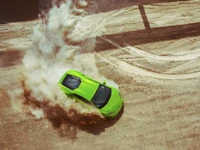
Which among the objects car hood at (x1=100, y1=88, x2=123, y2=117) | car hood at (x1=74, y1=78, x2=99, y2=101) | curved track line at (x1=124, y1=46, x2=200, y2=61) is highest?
curved track line at (x1=124, y1=46, x2=200, y2=61)

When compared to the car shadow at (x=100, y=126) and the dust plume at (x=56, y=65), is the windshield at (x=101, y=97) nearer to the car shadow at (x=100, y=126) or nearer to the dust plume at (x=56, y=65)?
the dust plume at (x=56, y=65)

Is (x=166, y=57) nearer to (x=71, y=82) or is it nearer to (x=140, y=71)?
(x=140, y=71)

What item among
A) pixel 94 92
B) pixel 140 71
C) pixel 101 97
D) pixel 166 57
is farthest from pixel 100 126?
pixel 166 57

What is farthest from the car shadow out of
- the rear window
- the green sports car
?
the rear window

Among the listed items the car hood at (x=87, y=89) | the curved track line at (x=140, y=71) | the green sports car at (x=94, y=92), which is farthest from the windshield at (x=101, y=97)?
the curved track line at (x=140, y=71)

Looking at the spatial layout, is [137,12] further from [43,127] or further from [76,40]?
[43,127]

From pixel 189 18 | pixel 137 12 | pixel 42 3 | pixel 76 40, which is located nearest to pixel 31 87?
pixel 76 40

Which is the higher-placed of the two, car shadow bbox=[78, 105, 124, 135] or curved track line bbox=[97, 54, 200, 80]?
curved track line bbox=[97, 54, 200, 80]

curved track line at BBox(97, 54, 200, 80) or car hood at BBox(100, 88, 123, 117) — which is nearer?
car hood at BBox(100, 88, 123, 117)

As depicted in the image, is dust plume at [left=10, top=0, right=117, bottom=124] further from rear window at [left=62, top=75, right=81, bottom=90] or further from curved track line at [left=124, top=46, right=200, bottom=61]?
curved track line at [left=124, top=46, right=200, bottom=61]
